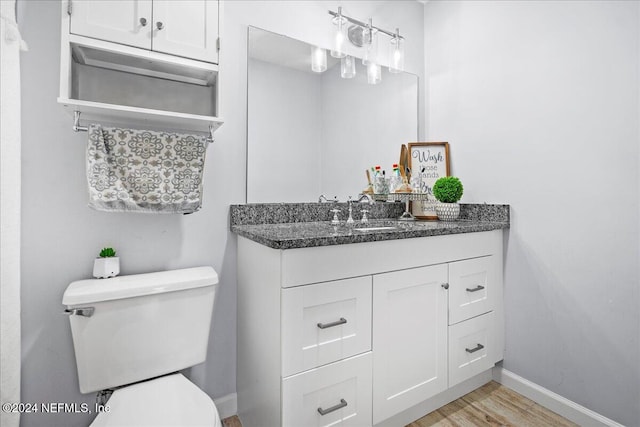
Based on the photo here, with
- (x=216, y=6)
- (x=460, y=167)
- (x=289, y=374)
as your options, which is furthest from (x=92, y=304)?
(x=460, y=167)

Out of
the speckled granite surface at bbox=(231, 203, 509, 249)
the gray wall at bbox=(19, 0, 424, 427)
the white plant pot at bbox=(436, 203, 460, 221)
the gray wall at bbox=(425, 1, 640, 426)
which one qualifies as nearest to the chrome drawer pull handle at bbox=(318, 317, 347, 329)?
the speckled granite surface at bbox=(231, 203, 509, 249)

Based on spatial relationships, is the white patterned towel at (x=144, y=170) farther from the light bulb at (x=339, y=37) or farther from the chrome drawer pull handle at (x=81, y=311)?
the light bulb at (x=339, y=37)

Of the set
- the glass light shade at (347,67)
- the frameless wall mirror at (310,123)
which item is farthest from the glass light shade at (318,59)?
the glass light shade at (347,67)

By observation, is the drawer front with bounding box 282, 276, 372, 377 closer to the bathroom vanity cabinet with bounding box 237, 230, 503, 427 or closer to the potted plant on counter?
the bathroom vanity cabinet with bounding box 237, 230, 503, 427

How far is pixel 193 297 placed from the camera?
1267mm

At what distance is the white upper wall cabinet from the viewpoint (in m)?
1.09

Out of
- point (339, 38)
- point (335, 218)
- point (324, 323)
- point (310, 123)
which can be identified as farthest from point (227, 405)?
point (339, 38)

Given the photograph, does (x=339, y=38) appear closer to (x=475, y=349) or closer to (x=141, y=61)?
(x=141, y=61)

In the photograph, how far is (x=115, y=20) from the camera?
1.12 meters

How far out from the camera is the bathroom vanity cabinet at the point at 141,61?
109 cm

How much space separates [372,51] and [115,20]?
4.61 ft

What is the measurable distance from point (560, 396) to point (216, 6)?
2356mm

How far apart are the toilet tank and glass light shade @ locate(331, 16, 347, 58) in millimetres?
1341

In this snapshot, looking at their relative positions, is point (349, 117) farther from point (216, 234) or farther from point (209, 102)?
point (216, 234)
